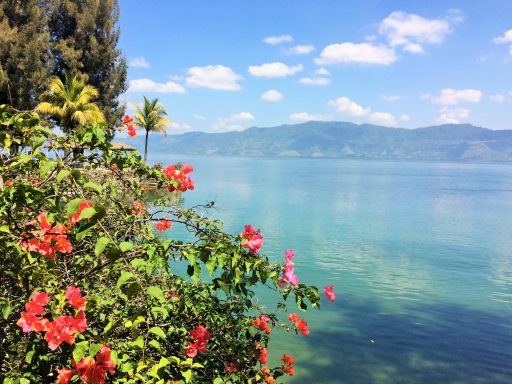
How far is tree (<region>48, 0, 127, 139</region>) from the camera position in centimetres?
3397

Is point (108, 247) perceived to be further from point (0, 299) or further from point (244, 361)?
point (244, 361)

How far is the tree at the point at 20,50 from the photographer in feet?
79.9

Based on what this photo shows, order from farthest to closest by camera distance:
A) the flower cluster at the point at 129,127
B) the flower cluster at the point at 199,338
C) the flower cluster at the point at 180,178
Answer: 1. the flower cluster at the point at 129,127
2. the flower cluster at the point at 180,178
3. the flower cluster at the point at 199,338

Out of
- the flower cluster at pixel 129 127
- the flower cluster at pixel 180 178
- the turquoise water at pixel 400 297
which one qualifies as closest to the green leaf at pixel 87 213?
the flower cluster at pixel 180 178

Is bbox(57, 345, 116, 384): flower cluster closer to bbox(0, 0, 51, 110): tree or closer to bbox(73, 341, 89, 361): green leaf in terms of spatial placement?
bbox(73, 341, 89, 361): green leaf

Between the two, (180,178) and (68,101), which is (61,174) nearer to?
(180,178)

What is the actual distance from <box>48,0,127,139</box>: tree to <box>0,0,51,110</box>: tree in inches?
309

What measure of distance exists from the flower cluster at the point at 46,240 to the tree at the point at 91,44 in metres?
33.9

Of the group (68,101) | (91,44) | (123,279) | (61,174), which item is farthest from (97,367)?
(91,44)

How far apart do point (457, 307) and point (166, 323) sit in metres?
13.3

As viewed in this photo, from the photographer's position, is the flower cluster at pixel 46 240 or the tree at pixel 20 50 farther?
the tree at pixel 20 50

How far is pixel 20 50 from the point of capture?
24.6 m

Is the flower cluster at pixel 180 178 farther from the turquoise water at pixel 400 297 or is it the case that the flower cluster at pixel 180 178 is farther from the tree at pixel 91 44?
the tree at pixel 91 44

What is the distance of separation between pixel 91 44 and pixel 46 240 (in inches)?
1433
